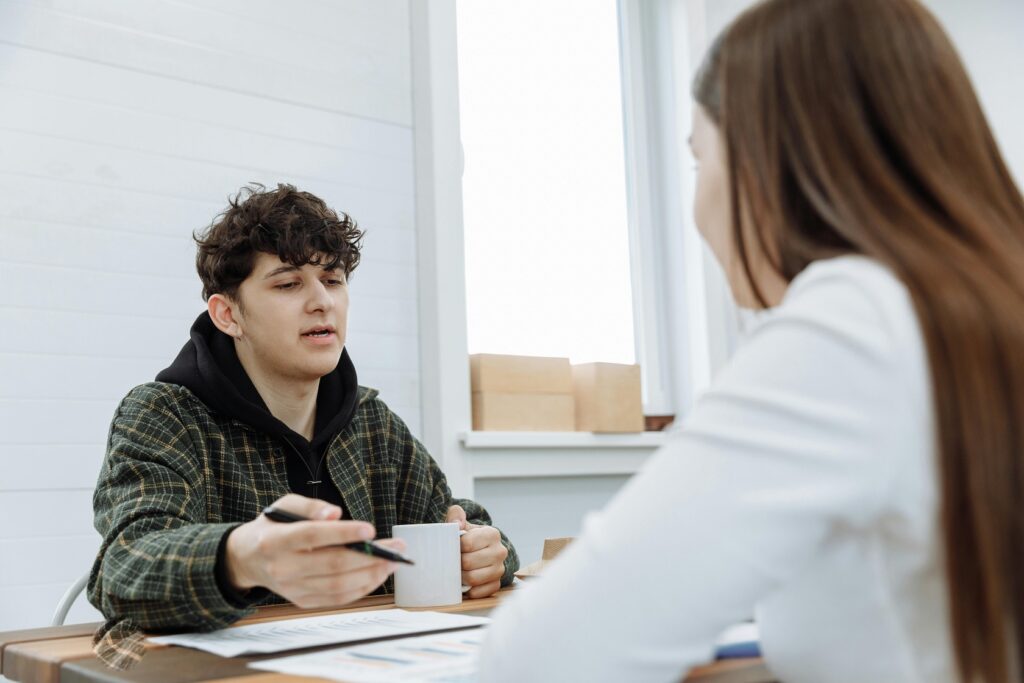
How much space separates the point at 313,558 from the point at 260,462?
78cm

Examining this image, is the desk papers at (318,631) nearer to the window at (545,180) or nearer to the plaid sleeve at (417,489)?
the plaid sleeve at (417,489)

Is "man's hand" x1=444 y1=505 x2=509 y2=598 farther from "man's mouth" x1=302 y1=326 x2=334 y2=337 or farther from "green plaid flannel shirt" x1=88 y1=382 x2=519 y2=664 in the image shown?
"man's mouth" x1=302 y1=326 x2=334 y2=337

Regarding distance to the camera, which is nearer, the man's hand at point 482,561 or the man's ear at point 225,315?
the man's hand at point 482,561

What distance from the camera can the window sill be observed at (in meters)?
3.07

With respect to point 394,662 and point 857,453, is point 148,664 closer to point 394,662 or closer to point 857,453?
point 394,662

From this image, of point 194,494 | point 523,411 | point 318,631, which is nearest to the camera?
point 318,631

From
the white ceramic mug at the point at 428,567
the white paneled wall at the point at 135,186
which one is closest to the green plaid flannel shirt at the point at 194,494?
the white ceramic mug at the point at 428,567

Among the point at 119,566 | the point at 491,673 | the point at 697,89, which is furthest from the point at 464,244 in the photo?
the point at 491,673

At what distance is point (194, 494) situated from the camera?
1454 millimetres

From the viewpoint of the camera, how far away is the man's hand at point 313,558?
3.13 feet

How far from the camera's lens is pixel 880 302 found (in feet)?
1.90

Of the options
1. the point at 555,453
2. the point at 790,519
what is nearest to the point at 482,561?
the point at 790,519

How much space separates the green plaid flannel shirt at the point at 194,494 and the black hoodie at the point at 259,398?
0.07 ft

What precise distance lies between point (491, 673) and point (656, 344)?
3.27 m
